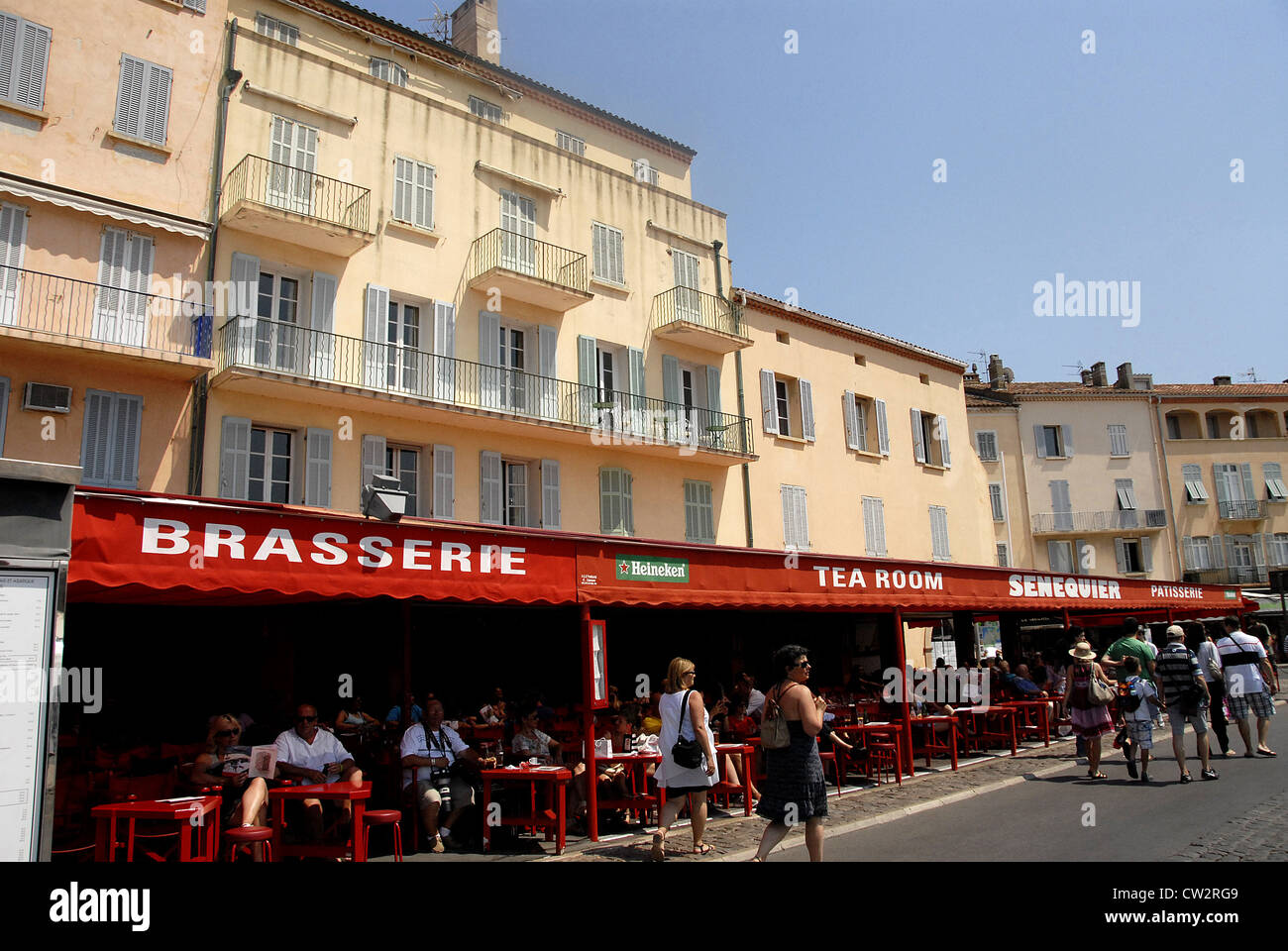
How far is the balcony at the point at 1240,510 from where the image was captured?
139 ft

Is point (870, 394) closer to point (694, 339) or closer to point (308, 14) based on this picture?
point (694, 339)

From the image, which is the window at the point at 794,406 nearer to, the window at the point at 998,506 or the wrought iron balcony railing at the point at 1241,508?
the window at the point at 998,506

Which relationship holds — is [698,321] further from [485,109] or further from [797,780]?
[797,780]

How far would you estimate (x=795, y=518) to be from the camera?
23.5m

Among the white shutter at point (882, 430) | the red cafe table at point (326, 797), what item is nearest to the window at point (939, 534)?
the white shutter at point (882, 430)

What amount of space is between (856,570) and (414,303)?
35.0ft

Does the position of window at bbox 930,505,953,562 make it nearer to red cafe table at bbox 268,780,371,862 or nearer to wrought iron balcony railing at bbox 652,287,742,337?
wrought iron balcony railing at bbox 652,287,742,337

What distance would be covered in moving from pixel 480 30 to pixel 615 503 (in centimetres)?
1323

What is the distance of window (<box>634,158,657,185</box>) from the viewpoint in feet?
81.7

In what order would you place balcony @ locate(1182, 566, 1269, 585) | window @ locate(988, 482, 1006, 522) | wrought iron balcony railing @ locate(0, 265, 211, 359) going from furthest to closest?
1. balcony @ locate(1182, 566, 1269, 585)
2. window @ locate(988, 482, 1006, 522)
3. wrought iron balcony railing @ locate(0, 265, 211, 359)

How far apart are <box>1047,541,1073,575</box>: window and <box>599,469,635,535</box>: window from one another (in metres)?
27.3

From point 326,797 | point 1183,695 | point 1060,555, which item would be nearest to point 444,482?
point 326,797

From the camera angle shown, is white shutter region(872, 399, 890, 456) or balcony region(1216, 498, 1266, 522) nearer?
white shutter region(872, 399, 890, 456)

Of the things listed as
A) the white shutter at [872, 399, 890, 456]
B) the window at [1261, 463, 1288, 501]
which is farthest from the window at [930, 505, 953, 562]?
the window at [1261, 463, 1288, 501]
